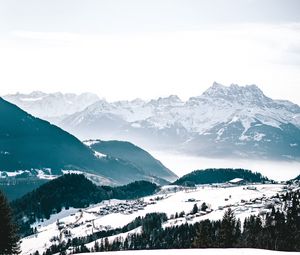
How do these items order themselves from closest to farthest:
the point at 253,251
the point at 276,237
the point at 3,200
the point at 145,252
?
the point at 253,251 → the point at 145,252 → the point at 3,200 → the point at 276,237

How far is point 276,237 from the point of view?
A: 169m

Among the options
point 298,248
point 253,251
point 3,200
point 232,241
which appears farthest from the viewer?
point 298,248

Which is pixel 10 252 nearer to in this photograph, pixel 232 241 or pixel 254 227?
pixel 232 241

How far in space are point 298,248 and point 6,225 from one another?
323ft

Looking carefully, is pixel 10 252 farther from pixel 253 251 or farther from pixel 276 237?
pixel 276 237

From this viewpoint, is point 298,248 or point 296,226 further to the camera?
point 296,226

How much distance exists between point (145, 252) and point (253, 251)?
12.7m

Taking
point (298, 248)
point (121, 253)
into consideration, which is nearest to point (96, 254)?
point (121, 253)

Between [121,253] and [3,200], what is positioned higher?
[3,200]

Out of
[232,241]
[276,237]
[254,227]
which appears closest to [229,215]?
[232,241]

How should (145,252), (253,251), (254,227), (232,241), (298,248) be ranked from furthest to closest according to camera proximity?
(254,227), (298,248), (232,241), (145,252), (253,251)

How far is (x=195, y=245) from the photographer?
10681cm

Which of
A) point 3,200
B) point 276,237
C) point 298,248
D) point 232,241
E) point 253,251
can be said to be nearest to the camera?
point 253,251

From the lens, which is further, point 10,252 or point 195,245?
point 195,245
